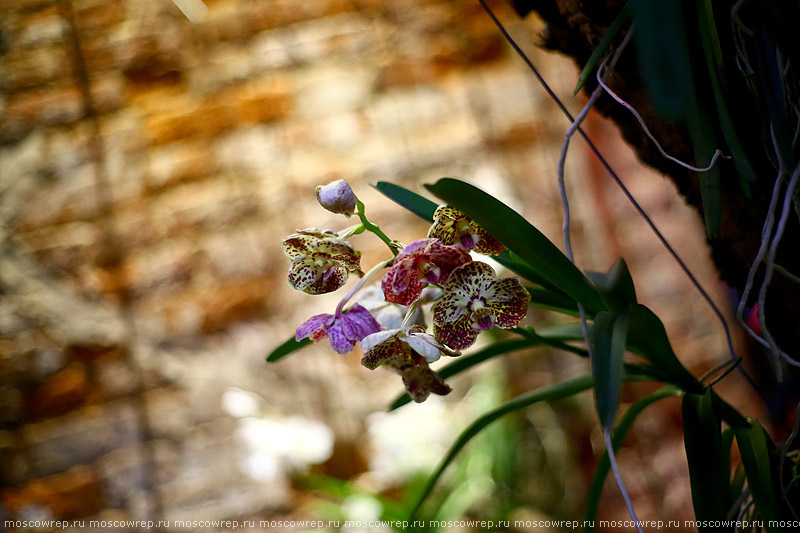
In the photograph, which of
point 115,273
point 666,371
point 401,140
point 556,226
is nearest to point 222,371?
point 115,273

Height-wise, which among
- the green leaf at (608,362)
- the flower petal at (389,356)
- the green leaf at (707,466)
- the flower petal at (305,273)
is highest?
the green leaf at (608,362)

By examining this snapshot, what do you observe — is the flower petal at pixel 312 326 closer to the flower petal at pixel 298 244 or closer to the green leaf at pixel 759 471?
the flower petal at pixel 298 244

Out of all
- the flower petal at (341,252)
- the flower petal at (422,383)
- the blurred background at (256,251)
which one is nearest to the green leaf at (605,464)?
the flower petal at (422,383)

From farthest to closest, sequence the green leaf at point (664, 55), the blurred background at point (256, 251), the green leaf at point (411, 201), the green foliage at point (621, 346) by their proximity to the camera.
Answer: the blurred background at point (256, 251) → the green leaf at point (411, 201) → the green foliage at point (621, 346) → the green leaf at point (664, 55)

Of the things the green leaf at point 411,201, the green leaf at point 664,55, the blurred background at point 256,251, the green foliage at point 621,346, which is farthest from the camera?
the blurred background at point 256,251

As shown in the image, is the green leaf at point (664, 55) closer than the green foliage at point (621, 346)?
Yes

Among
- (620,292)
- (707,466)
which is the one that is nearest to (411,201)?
(620,292)

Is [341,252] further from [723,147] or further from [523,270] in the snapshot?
[723,147]
